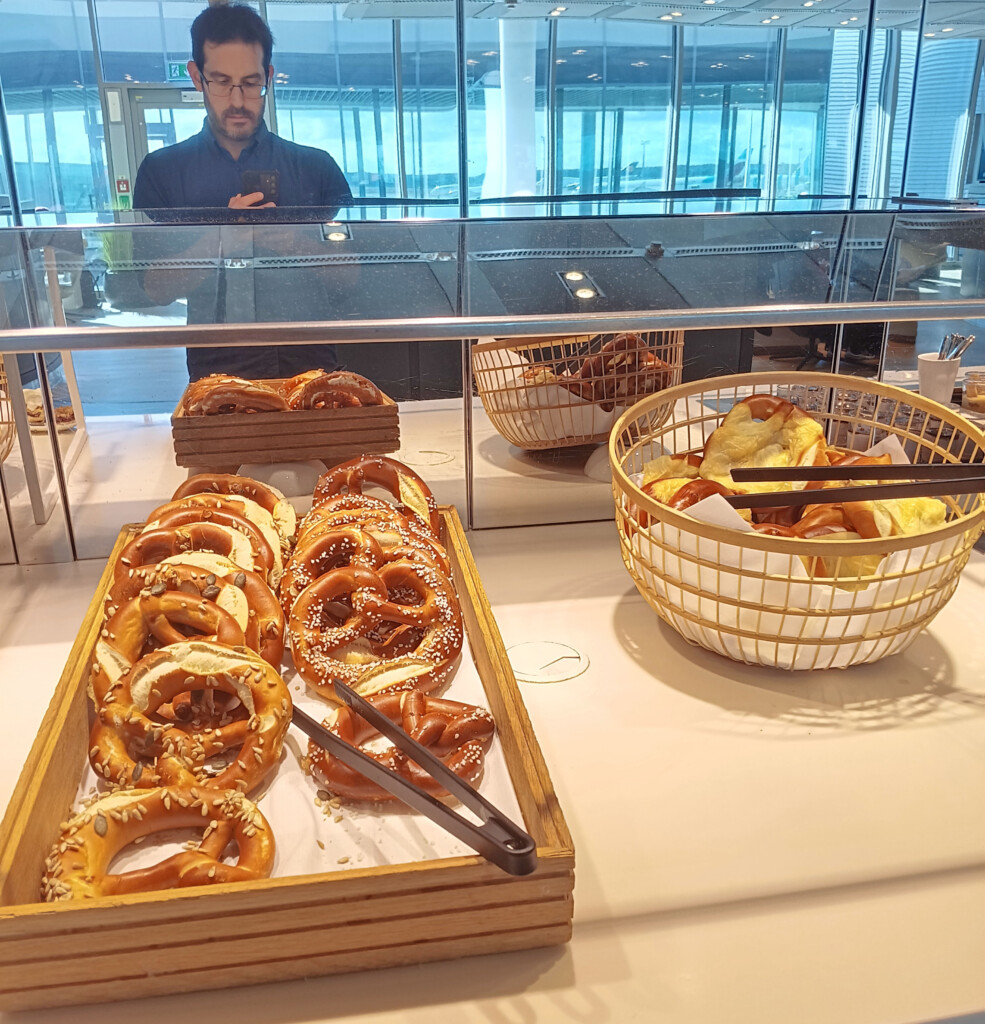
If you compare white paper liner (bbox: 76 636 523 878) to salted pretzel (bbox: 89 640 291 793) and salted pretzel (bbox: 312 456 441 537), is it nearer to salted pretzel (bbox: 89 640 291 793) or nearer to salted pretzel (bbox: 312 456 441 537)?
salted pretzel (bbox: 89 640 291 793)

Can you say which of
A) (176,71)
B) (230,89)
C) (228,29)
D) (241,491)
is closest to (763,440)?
(241,491)

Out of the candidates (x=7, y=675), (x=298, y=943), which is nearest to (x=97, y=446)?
(x=7, y=675)

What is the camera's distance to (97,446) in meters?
1.69

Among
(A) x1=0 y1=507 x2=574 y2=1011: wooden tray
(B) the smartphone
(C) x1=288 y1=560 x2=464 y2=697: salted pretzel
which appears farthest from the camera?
(B) the smartphone

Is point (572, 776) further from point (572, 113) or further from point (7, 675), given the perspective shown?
point (572, 113)

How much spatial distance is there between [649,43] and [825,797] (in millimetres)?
9188

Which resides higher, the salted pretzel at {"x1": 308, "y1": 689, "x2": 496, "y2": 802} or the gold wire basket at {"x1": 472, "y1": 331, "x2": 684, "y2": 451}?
the gold wire basket at {"x1": 472, "y1": 331, "x2": 684, "y2": 451}

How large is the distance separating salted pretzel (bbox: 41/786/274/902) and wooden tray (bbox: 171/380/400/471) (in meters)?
0.74

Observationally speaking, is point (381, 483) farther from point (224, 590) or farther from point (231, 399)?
point (224, 590)

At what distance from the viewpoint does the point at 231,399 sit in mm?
1513

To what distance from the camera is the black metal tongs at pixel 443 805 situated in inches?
28.4

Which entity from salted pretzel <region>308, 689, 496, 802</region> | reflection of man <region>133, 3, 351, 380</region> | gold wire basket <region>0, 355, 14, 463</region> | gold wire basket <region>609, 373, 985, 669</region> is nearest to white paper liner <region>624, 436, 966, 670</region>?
gold wire basket <region>609, 373, 985, 669</region>

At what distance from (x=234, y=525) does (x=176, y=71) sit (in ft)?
22.7

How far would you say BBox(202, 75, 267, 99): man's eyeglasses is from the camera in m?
2.93
